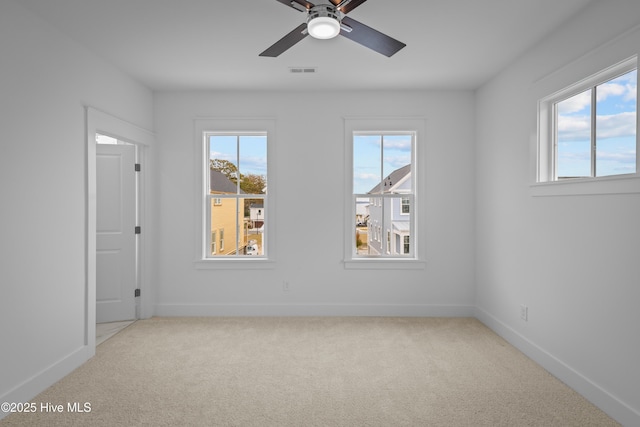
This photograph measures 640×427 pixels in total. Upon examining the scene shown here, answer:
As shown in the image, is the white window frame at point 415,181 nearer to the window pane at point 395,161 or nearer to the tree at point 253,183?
the window pane at point 395,161

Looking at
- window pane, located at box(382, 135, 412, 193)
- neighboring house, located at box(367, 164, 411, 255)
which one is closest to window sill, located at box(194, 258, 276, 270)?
neighboring house, located at box(367, 164, 411, 255)

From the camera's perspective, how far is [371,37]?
241cm

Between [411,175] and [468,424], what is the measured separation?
298 cm

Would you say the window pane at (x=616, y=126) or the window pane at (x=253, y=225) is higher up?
the window pane at (x=616, y=126)

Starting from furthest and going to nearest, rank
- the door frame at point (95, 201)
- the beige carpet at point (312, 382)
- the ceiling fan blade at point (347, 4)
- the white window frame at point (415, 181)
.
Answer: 1. the white window frame at point (415, 181)
2. the door frame at point (95, 201)
3. the beige carpet at point (312, 382)
4. the ceiling fan blade at point (347, 4)

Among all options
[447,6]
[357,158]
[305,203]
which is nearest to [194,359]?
[305,203]

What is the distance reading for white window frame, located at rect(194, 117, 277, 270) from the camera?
4594 mm

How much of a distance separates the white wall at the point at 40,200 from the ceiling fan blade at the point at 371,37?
2.25 m

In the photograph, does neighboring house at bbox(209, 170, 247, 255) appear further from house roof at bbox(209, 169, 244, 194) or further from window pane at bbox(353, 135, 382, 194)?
window pane at bbox(353, 135, 382, 194)

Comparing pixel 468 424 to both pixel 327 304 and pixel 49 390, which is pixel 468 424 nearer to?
pixel 327 304

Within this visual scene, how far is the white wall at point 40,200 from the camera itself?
249cm

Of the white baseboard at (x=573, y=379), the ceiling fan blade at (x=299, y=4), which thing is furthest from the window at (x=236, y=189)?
the white baseboard at (x=573, y=379)

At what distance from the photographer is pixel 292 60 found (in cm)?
363

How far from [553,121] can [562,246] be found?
3.59 feet
